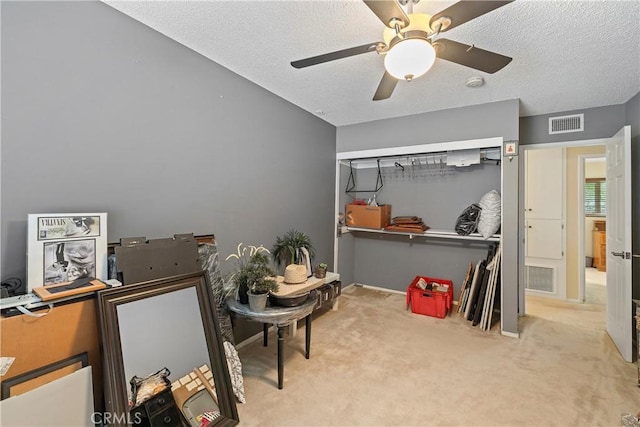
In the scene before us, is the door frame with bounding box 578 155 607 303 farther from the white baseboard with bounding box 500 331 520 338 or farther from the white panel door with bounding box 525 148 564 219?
the white baseboard with bounding box 500 331 520 338

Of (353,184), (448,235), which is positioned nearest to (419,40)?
(448,235)

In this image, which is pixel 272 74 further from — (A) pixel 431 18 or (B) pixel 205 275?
(B) pixel 205 275

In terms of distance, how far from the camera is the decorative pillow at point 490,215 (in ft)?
10.9

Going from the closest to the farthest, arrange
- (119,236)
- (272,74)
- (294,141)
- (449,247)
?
1. (119,236)
2. (272,74)
3. (294,141)
4. (449,247)

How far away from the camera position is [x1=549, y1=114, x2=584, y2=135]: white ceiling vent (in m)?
3.29

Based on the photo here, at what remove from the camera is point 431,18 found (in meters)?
1.41

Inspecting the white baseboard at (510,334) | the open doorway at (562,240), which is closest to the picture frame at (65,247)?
the white baseboard at (510,334)

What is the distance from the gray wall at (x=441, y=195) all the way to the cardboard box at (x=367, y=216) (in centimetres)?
36

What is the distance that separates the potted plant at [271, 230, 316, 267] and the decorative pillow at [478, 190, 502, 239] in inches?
84.6

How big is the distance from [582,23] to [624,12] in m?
0.19

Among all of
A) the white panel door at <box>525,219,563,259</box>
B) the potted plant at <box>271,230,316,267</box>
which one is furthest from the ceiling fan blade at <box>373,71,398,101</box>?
the white panel door at <box>525,219,563,259</box>

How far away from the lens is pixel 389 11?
4.45 ft

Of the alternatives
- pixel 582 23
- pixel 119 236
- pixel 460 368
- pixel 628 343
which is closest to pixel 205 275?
pixel 119 236

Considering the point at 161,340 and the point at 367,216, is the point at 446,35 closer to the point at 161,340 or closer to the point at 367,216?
the point at 367,216
